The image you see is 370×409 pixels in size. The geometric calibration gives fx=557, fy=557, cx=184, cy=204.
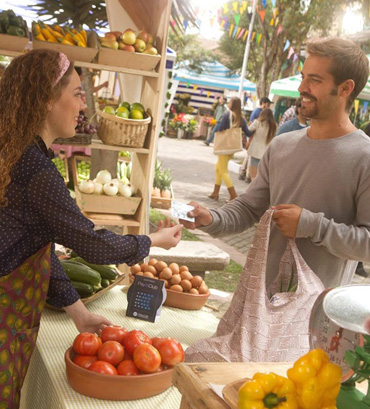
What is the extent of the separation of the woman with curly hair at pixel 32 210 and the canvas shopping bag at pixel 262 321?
0.42 meters

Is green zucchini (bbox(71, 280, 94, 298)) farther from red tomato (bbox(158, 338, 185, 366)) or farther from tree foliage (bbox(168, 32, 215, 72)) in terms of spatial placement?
tree foliage (bbox(168, 32, 215, 72))

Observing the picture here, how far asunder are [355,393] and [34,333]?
4.18ft

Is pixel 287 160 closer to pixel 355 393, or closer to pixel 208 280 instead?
pixel 355 393

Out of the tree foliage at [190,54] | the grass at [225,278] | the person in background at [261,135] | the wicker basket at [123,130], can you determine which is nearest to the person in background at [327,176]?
the wicker basket at [123,130]

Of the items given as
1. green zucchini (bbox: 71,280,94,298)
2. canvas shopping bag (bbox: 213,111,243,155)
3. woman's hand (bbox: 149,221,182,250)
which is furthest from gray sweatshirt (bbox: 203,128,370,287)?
canvas shopping bag (bbox: 213,111,243,155)

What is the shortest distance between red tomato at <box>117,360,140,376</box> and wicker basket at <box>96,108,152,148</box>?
267cm

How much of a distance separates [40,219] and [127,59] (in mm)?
2572

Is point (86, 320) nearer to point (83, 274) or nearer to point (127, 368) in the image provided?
point (127, 368)

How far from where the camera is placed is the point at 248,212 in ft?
8.65

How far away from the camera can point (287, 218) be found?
83.7 inches

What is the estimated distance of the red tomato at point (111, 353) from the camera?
189 centimetres

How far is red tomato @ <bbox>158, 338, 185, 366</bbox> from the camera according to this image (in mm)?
1935

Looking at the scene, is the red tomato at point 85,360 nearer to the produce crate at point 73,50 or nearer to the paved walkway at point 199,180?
the produce crate at point 73,50

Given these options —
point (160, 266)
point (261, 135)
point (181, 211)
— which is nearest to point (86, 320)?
point (181, 211)
